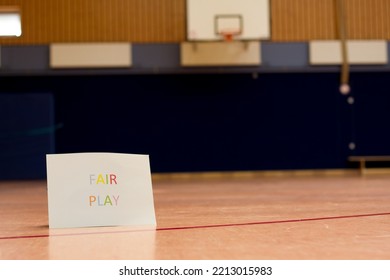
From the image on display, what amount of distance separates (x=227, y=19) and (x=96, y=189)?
592 centimetres

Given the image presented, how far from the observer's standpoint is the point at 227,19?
24.7ft

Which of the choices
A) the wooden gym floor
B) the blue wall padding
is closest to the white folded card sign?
the wooden gym floor

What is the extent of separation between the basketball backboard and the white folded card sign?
577 cm

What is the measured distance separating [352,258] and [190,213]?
140 centimetres

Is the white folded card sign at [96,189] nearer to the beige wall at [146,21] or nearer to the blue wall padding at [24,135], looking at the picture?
the blue wall padding at [24,135]

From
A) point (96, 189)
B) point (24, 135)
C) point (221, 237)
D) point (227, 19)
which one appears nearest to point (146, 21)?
point (227, 19)

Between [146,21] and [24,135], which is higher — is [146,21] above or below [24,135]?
above

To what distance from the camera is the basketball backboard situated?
7.54 m

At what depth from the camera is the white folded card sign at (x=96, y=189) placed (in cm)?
193

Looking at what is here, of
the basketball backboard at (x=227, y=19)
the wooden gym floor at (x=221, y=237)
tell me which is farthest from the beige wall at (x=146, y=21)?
the wooden gym floor at (x=221, y=237)

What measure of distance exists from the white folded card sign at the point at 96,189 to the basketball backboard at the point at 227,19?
577cm

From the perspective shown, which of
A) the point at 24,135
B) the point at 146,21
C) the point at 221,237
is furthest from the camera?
the point at 146,21

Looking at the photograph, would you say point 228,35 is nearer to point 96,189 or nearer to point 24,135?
point 24,135

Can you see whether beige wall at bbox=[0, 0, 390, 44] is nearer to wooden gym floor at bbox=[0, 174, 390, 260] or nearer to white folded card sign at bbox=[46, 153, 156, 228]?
wooden gym floor at bbox=[0, 174, 390, 260]
